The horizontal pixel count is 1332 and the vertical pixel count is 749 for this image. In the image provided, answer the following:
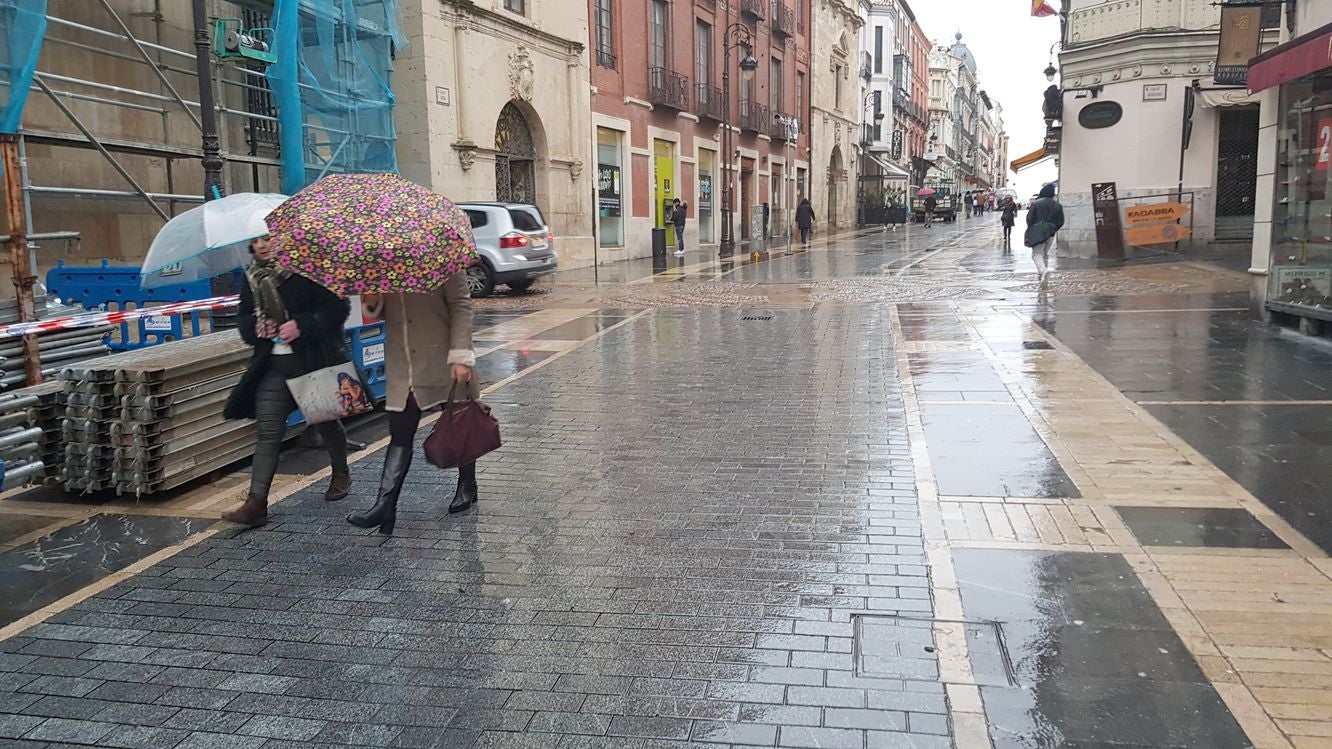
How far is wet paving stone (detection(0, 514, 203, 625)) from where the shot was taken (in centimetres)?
425

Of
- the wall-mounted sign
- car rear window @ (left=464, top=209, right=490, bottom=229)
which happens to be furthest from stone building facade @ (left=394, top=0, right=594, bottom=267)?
the wall-mounted sign

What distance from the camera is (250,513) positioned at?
5031 millimetres

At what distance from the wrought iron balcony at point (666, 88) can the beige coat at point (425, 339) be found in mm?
26975

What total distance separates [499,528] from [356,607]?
3.56ft

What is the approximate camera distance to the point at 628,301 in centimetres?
1659

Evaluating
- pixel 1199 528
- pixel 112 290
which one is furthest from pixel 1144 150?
pixel 112 290

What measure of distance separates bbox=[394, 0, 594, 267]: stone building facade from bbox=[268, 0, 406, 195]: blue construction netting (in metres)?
0.58

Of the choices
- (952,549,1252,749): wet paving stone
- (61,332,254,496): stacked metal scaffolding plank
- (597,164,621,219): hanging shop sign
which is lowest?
(952,549,1252,749): wet paving stone

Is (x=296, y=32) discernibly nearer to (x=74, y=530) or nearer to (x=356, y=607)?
(x=74, y=530)

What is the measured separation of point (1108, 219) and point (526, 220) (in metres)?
13.3

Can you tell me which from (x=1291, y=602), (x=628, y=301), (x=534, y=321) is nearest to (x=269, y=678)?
(x=1291, y=602)

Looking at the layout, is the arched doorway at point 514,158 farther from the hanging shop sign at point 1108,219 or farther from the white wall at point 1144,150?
the hanging shop sign at point 1108,219

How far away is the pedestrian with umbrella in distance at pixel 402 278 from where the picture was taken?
4266mm

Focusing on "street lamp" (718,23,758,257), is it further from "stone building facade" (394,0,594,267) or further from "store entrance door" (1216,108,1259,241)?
"store entrance door" (1216,108,1259,241)
